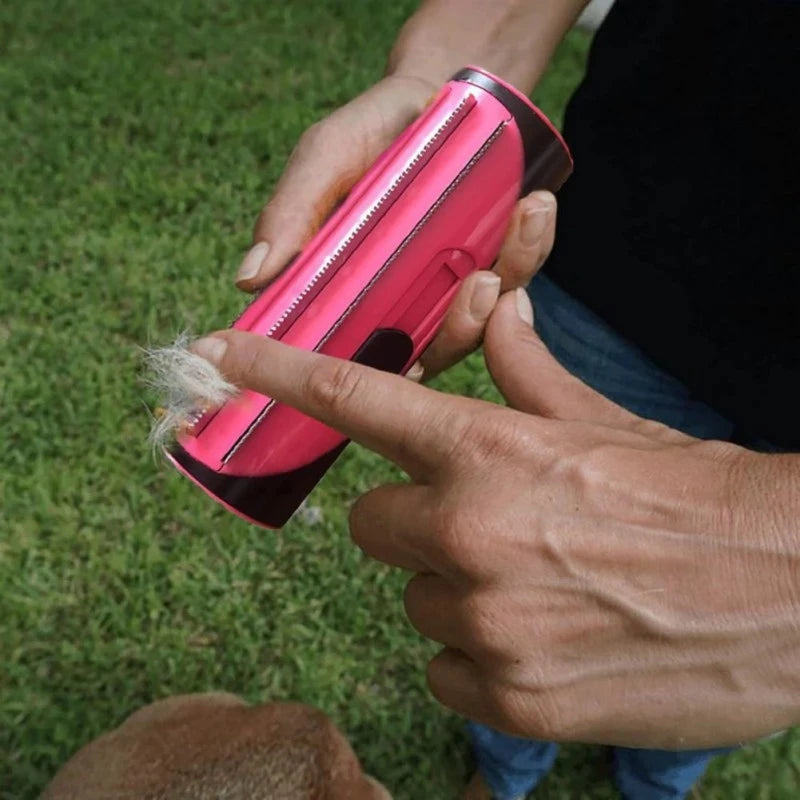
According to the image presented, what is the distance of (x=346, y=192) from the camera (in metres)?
0.88

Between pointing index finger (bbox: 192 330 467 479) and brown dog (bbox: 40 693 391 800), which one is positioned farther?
brown dog (bbox: 40 693 391 800)

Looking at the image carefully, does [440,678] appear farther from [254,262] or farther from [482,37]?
[482,37]

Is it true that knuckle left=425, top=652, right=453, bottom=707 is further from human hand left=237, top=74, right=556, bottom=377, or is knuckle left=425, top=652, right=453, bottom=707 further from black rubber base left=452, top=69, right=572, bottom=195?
black rubber base left=452, top=69, right=572, bottom=195

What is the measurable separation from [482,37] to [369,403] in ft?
1.74

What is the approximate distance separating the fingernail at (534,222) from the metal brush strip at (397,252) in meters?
0.07

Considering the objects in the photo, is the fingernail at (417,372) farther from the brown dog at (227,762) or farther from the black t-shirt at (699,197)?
the brown dog at (227,762)

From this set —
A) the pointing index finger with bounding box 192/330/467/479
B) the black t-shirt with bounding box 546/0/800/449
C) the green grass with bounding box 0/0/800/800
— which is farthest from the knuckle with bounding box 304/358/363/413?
the green grass with bounding box 0/0/800/800

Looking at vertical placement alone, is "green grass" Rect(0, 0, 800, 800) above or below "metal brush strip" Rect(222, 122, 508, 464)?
below

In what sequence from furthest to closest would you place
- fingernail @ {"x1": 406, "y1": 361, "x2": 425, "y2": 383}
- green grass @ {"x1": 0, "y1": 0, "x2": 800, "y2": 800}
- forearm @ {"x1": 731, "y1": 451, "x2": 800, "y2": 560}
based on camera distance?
1. green grass @ {"x1": 0, "y1": 0, "x2": 800, "y2": 800}
2. fingernail @ {"x1": 406, "y1": 361, "x2": 425, "y2": 383}
3. forearm @ {"x1": 731, "y1": 451, "x2": 800, "y2": 560}

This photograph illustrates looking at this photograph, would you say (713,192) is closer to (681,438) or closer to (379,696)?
(681,438)

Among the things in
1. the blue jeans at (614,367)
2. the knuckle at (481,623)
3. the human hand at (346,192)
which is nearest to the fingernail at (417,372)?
the human hand at (346,192)

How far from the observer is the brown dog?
965 mm

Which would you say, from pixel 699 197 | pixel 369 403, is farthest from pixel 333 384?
pixel 699 197

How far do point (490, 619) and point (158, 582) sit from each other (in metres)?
1.09
